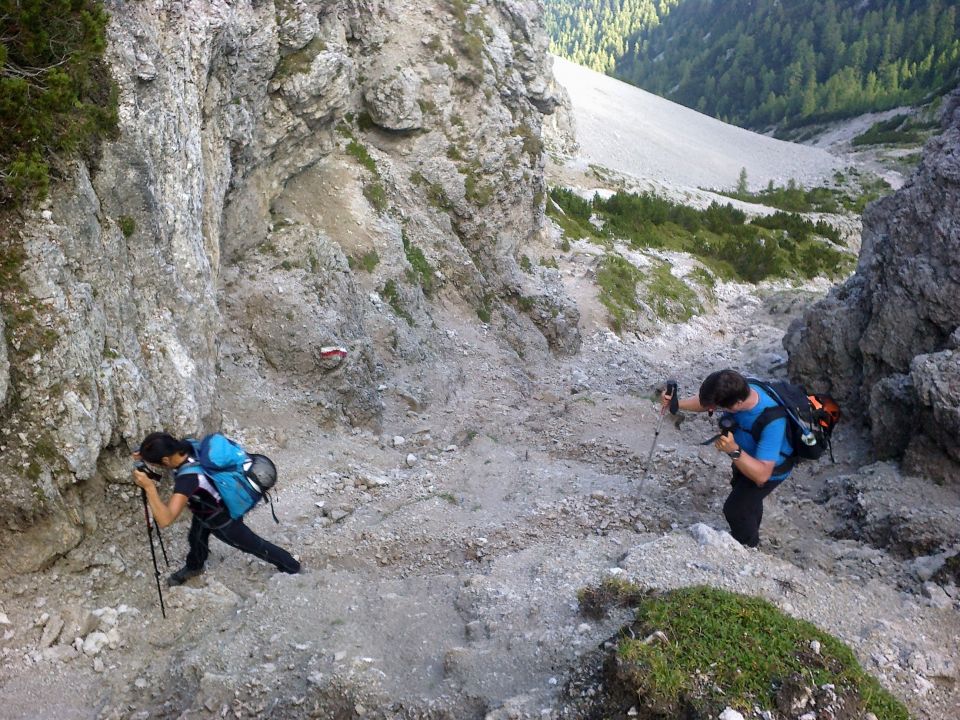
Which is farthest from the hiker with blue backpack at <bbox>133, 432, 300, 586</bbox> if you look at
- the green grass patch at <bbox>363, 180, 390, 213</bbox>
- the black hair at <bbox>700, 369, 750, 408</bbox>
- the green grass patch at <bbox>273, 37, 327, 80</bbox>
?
the green grass patch at <bbox>363, 180, 390, 213</bbox>

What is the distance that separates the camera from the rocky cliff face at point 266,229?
6.45m

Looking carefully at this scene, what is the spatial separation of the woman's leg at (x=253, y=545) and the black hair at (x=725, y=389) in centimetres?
475

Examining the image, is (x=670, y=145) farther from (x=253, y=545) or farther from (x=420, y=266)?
(x=253, y=545)

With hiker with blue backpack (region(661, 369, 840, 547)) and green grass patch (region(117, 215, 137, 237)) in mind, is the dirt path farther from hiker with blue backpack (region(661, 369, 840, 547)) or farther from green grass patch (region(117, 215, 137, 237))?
green grass patch (region(117, 215, 137, 237))

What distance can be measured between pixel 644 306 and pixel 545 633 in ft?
63.3

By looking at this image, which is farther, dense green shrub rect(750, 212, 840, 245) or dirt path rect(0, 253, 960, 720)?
dense green shrub rect(750, 212, 840, 245)

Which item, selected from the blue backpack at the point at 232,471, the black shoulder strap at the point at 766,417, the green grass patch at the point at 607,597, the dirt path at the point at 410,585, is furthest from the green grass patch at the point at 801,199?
the blue backpack at the point at 232,471

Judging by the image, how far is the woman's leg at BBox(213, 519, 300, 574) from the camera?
6.66m

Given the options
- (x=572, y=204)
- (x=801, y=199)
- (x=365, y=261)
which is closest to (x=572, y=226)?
(x=572, y=204)

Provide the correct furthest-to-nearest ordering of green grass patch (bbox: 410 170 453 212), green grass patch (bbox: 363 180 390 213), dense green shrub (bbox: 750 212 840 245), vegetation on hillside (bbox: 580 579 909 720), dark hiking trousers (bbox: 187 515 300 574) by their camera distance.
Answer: dense green shrub (bbox: 750 212 840 245) → green grass patch (bbox: 410 170 453 212) → green grass patch (bbox: 363 180 390 213) → dark hiking trousers (bbox: 187 515 300 574) → vegetation on hillside (bbox: 580 579 909 720)

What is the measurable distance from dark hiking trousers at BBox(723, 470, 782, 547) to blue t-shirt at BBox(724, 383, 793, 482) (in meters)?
0.48

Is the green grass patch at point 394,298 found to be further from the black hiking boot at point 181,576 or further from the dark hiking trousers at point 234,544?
the black hiking boot at point 181,576

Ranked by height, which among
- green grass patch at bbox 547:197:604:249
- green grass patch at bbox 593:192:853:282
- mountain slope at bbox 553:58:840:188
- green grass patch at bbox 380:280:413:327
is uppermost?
green grass patch at bbox 380:280:413:327

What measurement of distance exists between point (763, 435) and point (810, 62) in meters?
169
